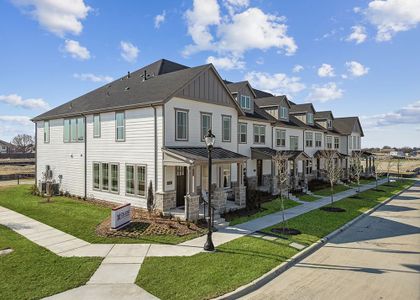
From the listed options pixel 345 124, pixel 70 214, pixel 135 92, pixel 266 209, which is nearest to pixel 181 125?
pixel 135 92

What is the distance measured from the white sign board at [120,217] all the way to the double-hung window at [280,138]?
58.6ft

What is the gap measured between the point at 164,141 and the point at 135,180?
336cm

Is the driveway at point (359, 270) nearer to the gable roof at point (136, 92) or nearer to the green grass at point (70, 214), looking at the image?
the green grass at point (70, 214)

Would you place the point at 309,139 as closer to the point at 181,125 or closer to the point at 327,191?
the point at 327,191

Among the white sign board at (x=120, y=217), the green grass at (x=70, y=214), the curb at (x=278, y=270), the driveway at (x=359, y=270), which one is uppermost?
the white sign board at (x=120, y=217)

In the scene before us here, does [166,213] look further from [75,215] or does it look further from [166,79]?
[166,79]

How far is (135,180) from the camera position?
1772cm

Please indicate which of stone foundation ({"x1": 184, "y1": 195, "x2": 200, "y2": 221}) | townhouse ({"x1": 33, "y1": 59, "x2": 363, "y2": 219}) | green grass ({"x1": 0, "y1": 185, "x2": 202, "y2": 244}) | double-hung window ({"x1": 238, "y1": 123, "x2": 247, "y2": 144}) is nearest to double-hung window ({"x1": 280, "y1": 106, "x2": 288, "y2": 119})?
townhouse ({"x1": 33, "y1": 59, "x2": 363, "y2": 219})

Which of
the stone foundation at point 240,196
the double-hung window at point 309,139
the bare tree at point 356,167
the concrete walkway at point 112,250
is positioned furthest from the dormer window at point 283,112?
the concrete walkway at point 112,250

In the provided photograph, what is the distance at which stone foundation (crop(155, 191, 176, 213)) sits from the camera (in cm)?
1603

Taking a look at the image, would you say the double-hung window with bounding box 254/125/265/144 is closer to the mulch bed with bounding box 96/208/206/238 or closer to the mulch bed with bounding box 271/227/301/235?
the mulch bed with bounding box 271/227/301/235

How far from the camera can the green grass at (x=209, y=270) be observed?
7977 millimetres

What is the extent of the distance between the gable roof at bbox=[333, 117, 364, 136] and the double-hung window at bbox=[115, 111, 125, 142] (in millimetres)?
34013

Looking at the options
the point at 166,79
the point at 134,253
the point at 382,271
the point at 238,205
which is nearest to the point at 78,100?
the point at 166,79
